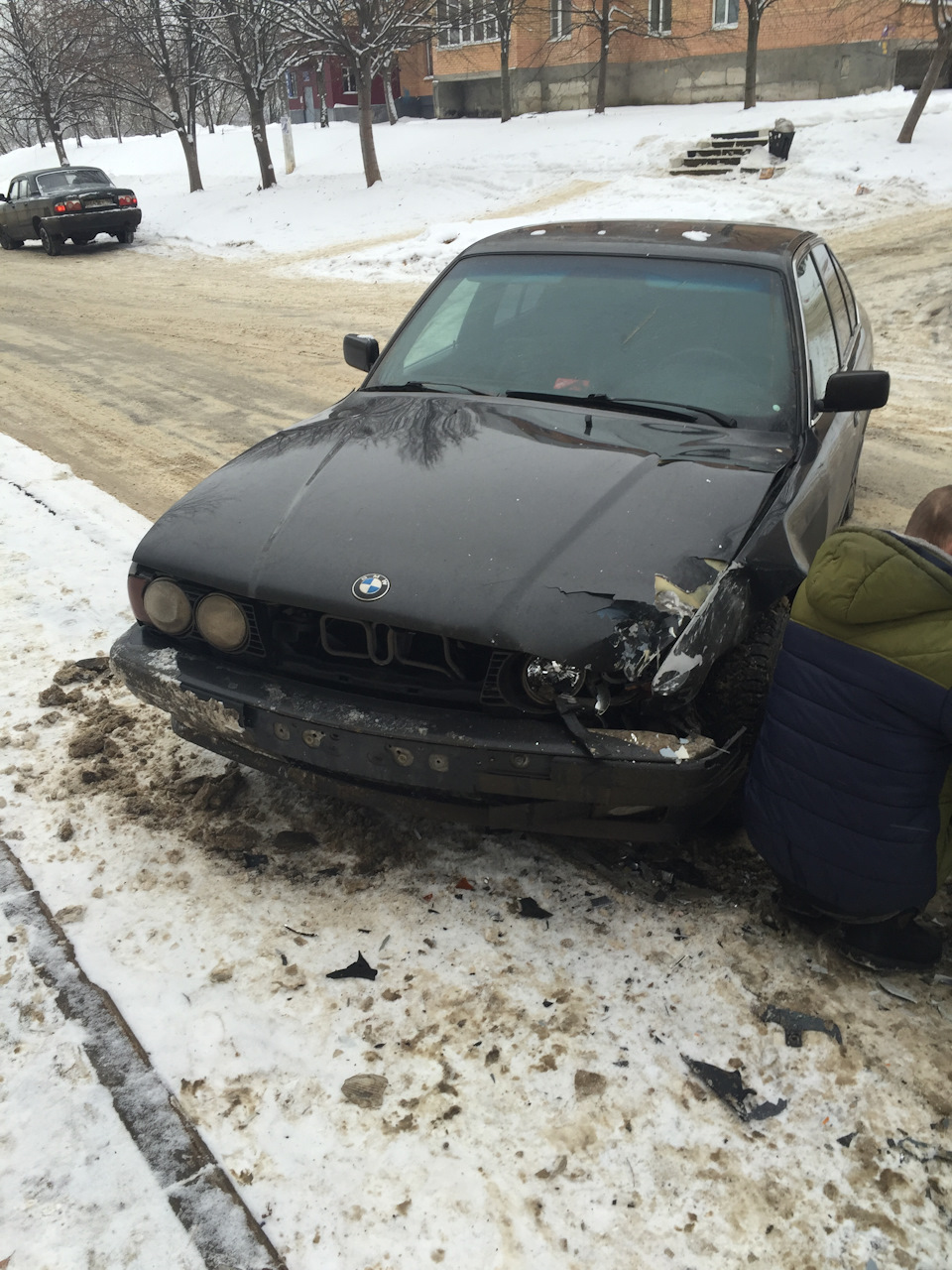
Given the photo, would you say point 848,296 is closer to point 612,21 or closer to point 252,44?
point 252,44

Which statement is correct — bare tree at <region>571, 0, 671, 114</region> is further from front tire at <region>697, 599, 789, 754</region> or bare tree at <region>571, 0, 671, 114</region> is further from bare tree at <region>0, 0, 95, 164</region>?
front tire at <region>697, 599, 789, 754</region>

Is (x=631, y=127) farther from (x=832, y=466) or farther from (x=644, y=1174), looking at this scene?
(x=644, y=1174)

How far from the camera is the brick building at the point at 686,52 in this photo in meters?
25.3

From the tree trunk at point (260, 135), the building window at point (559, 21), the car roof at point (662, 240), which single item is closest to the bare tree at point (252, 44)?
the tree trunk at point (260, 135)

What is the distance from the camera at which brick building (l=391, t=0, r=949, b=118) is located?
25.3 m

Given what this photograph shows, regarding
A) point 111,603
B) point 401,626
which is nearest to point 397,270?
point 111,603

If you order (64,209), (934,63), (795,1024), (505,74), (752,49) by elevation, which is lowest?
(795,1024)

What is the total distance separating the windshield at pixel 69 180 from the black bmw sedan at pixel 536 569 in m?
19.5

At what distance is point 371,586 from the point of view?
247cm

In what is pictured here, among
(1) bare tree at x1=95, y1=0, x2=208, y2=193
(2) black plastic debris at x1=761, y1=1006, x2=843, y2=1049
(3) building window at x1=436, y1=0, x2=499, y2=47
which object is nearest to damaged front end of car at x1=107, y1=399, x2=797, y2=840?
(2) black plastic debris at x1=761, y1=1006, x2=843, y2=1049

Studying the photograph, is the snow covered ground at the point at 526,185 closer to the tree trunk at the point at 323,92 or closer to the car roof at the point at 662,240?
the tree trunk at the point at 323,92

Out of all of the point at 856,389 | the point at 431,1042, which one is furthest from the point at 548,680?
the point at 856,389

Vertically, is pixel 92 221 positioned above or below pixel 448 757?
below

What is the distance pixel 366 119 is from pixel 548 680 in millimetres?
22576
